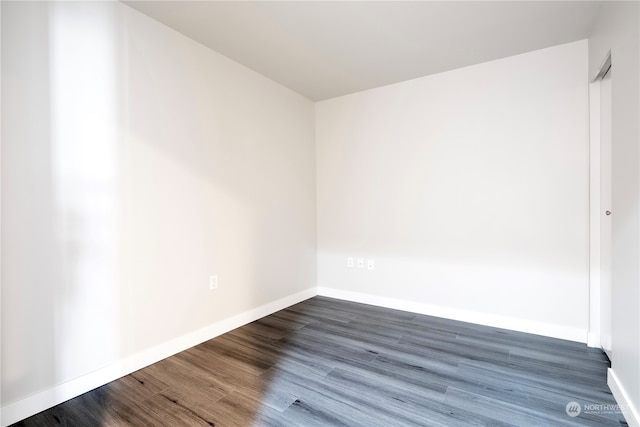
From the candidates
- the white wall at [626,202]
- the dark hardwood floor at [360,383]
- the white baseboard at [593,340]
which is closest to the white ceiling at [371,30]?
the white wall at [626,202]

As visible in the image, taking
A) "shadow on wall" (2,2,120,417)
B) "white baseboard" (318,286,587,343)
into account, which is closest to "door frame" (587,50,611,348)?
"white baseboard" (318,286,587,343)

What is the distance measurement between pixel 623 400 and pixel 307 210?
2898 millimetres

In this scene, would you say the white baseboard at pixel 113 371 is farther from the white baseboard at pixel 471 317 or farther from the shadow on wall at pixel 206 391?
the white baseboard at pixel 471 317

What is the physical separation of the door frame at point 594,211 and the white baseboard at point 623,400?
2.07 ft

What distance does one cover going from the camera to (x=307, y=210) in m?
3.69

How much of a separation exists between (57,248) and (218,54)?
73.9 inches

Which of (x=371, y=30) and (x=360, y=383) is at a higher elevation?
(x=371, y=30)

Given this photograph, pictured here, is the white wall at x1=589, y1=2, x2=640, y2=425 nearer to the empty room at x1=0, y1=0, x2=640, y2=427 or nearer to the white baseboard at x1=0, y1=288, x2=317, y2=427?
the empty room at x1=0, y1=0, x2=640, y2=427

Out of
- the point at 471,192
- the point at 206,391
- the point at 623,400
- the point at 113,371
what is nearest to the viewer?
the point at 623,400

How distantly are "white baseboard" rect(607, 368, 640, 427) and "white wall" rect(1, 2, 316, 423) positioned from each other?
259 cm

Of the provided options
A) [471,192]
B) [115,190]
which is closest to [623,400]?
[471,192]

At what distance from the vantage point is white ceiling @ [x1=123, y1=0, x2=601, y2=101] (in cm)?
201

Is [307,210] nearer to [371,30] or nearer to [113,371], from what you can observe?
[371,30]

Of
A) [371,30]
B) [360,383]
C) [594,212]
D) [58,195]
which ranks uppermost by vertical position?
[371,30]
